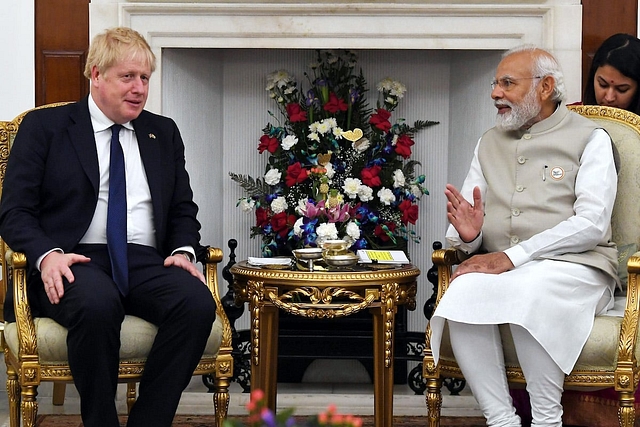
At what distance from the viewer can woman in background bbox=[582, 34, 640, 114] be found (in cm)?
402

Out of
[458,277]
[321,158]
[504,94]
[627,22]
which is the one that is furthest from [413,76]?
[458,277]

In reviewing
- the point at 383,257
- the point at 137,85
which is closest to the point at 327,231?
the point at 383,257

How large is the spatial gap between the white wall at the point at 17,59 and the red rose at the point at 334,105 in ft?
4.62

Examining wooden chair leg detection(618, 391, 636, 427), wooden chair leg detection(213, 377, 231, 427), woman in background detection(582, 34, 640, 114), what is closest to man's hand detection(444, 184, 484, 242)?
wooden chair leg detection(618, 391, 636, 427)

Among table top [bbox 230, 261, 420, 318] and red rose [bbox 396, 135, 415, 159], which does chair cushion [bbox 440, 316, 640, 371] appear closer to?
table top [bbox 230, 261, 420, 318]

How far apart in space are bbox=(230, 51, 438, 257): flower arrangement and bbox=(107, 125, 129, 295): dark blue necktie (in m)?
1.26

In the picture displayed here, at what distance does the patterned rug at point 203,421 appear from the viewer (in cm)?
421

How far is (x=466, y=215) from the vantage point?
141 inches

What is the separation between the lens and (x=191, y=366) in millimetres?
3254

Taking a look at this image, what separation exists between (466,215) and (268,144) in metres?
1.59

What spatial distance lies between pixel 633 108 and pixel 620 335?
1.19 meters

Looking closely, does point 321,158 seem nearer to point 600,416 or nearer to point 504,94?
point 504,94

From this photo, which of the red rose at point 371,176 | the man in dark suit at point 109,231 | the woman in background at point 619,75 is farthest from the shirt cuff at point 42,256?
the woman in background at point 619,75

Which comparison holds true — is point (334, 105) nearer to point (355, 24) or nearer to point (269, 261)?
point (355, 24)
